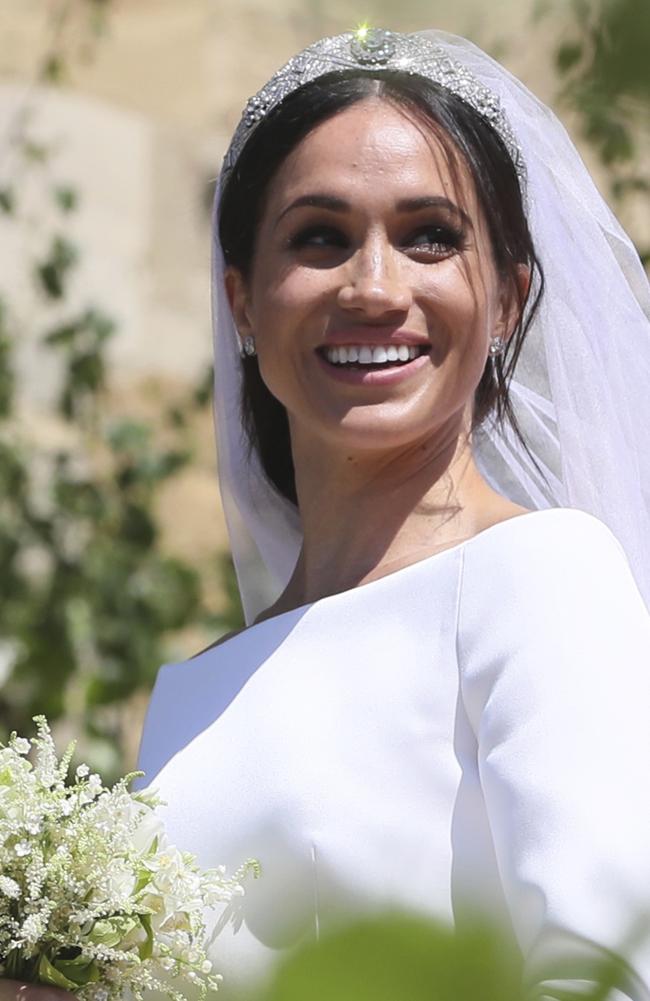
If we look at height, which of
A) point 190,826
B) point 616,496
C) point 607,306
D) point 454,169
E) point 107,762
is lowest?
point 107,762

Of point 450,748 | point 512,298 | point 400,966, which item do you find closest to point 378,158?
point 512,298

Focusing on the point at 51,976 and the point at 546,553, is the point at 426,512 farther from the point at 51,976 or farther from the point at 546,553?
the point at 51,976

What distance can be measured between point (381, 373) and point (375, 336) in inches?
2.0

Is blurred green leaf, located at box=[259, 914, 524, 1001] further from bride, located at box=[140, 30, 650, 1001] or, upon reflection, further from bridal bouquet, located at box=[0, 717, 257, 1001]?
bridal bouquet, located at box=[0, 717, 257, 1001]

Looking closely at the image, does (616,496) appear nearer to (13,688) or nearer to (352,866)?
(352,866)

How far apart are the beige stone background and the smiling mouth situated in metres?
4.37

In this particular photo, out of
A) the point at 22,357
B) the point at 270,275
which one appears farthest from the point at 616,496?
the point at 22,357

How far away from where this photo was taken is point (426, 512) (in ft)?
7.19

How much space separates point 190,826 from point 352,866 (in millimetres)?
340

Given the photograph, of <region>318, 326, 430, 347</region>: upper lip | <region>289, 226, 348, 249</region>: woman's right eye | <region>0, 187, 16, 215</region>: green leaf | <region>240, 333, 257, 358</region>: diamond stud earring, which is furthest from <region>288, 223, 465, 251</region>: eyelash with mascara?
<region>0, 187, 16, 215</region>: green leaf

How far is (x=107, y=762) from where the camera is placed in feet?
16.5

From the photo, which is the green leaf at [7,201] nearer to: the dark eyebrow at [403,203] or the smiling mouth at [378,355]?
the dark eyebrow at [403,203]

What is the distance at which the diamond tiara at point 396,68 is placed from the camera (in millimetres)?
2213

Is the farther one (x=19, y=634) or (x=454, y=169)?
(x=19, y=634)
